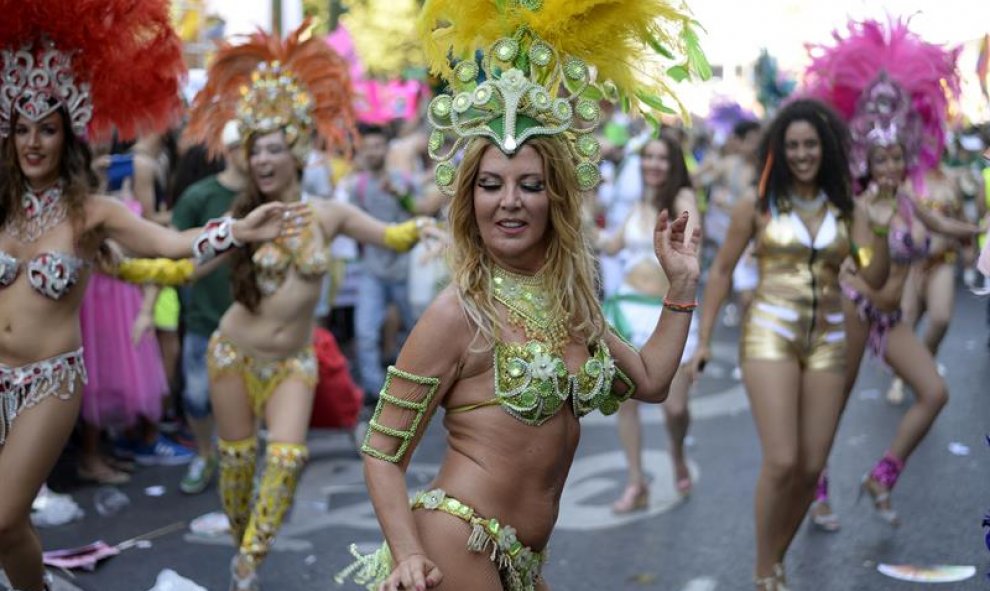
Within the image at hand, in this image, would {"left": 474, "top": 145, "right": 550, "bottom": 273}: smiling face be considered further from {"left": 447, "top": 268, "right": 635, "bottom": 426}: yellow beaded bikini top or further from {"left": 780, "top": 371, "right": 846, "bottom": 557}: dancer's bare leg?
{"left": 780, "top": 371, "right": 846, "bottom": 557}: dancer's bare leg

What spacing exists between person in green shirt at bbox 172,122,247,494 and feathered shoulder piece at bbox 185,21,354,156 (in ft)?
3.26

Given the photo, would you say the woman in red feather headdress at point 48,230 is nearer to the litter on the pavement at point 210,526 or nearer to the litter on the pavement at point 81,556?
the litter on the pavement at point 81,556

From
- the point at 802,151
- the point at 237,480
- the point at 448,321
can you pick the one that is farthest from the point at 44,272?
the point at 802,151

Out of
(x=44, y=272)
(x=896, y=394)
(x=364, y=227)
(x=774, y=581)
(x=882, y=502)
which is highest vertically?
(x=44, y=272)

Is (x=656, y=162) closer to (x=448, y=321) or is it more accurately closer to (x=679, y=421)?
(x=679, y=421)

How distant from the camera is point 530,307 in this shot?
3.55 meters

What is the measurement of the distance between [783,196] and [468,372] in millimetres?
2994

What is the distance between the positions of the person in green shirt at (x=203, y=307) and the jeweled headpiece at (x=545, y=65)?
159 inches

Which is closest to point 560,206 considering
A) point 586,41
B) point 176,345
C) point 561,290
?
point 561,290

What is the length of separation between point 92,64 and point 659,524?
12.8ft

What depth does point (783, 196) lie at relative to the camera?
600cm

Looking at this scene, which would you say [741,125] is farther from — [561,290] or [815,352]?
[561,290]

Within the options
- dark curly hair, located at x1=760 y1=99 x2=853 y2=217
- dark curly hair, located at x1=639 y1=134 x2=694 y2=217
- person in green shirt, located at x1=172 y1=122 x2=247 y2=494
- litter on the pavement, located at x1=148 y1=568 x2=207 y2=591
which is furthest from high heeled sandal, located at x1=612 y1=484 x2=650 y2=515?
litter on the pavement, located at x1=148 y1=568 x2=207 y2=591

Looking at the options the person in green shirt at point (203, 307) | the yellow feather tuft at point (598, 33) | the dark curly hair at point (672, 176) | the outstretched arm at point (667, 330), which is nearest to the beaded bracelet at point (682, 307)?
the outstretched arm at point (667, 330)
